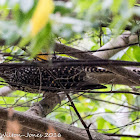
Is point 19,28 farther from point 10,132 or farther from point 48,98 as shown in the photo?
point 48,98

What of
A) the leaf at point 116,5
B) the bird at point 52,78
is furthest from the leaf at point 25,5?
the bird at point 52,78

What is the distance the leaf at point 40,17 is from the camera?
0.40 meters

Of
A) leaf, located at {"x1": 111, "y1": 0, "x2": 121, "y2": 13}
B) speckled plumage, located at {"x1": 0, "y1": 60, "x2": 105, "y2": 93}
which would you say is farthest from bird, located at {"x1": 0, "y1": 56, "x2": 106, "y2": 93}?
leaf, located at {"x1": 111, "y1": 0, "x2": 121, "y2": 13}

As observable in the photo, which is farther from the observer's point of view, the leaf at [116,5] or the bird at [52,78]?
the bird at [52,78]

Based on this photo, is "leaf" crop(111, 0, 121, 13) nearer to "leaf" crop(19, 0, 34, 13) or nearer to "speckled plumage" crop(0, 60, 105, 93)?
"leaf" crop(19, 0, 34, 13)

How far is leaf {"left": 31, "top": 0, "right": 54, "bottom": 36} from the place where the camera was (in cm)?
40

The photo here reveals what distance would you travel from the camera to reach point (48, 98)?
1772mm

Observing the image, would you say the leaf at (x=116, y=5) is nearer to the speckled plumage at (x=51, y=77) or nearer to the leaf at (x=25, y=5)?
the leaf at (x=25, y=5)

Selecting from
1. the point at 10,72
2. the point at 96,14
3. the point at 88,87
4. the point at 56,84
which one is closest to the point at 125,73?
the point at 88,87

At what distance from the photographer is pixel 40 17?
1.31 feet

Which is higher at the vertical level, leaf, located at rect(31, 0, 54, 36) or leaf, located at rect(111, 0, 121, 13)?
leaf, located at rect(111, 0, 121, 13)

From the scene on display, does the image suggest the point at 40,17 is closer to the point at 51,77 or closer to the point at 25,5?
the point at 25,5

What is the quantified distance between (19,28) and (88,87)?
1.03 m

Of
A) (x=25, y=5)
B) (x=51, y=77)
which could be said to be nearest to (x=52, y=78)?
(x=51, y=77)
